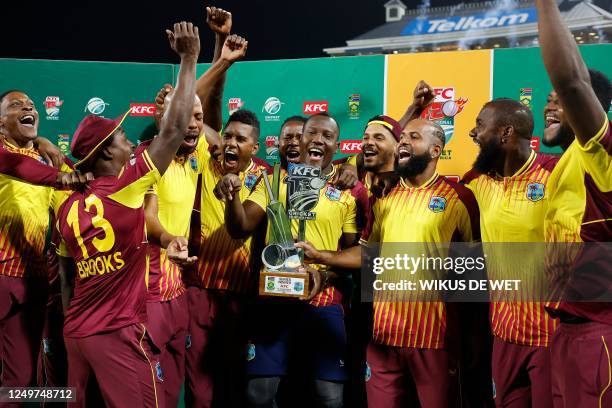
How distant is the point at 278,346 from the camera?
11.7 feet

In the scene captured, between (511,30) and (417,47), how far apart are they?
10.00 ft

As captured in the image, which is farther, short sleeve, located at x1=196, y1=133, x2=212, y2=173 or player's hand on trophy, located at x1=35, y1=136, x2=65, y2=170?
player's hand on trophy, located at x1=35, y1=136, x2=65, y2=170

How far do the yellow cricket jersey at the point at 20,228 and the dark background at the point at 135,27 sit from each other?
6.22m

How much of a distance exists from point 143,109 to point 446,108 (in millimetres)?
2204

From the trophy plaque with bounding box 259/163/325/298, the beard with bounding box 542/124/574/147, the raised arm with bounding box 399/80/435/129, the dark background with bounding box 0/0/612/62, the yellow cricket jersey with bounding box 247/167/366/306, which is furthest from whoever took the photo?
the dark background with bounding box 0/0/612/62

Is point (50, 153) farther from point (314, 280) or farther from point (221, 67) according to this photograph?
point (314, 280)

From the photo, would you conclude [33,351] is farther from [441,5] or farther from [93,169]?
[441,5]

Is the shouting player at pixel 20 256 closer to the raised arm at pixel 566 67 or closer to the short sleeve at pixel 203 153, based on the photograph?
the short sleeve at pixel 203 153

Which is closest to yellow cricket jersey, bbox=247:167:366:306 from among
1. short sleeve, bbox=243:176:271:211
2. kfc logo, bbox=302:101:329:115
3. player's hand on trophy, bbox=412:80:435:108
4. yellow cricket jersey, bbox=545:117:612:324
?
short sleeve, bbox=243:176:271:211

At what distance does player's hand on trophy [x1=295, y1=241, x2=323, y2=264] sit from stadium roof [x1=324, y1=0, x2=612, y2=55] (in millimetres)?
13587

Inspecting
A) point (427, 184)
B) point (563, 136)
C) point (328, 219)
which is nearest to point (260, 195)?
point (328, 219)

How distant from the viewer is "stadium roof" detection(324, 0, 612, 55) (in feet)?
56.7

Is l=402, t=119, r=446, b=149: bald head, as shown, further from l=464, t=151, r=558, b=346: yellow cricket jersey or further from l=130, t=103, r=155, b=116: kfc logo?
l=130, t=103, r=155, b=116: kfc logo

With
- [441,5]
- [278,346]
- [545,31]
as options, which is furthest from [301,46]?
[545,31]
